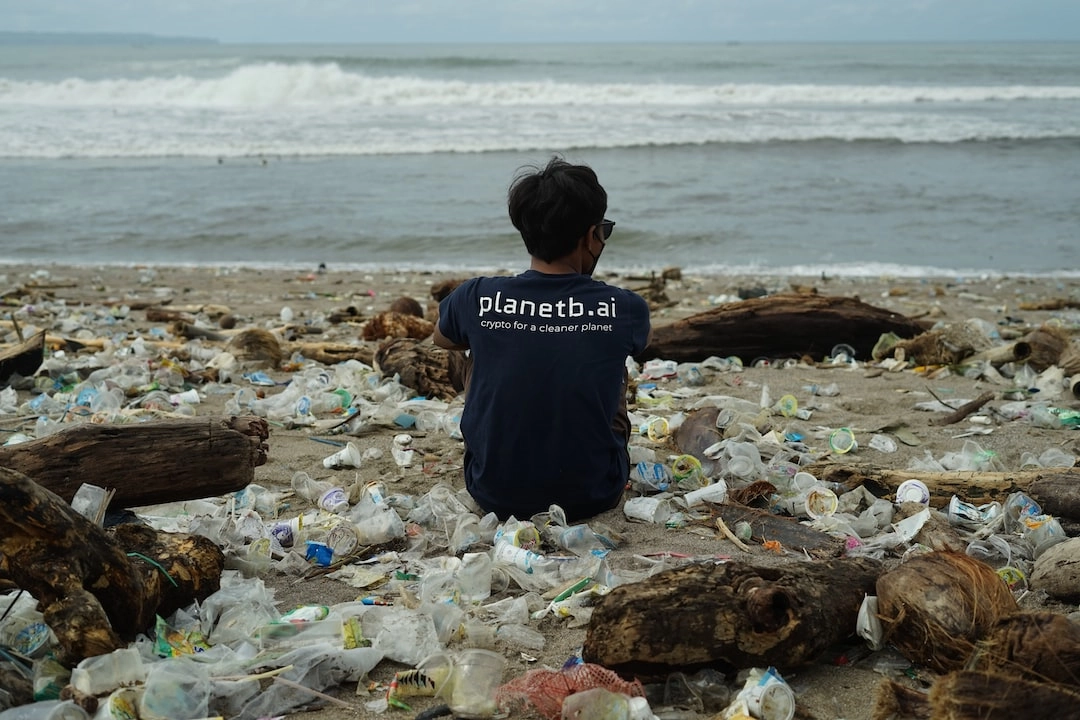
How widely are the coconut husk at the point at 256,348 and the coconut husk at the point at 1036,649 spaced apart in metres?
5.16

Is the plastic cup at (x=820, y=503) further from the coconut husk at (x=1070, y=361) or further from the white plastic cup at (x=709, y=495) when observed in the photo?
the coconut husk at (x=1070, y=361)

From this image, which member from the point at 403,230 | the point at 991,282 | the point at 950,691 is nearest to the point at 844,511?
the point at 950,691

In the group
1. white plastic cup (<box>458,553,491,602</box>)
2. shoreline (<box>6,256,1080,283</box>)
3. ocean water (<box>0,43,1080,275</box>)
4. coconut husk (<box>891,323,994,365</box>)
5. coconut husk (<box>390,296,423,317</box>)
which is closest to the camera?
white plastic cup (<box>458,553,491,602</box>)

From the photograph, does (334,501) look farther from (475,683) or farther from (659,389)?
(659,389)

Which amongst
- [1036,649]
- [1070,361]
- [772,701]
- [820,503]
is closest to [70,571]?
[772,701]

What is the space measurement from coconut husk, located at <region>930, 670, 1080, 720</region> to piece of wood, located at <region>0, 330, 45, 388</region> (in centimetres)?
528

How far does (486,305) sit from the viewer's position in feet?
11.4

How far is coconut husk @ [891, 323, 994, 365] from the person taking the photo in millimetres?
6266

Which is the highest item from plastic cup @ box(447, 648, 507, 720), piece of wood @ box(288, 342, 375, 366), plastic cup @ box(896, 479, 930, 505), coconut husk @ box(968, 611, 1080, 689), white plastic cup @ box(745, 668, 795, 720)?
coconut husk @ box(968, 611, 1080, 689)

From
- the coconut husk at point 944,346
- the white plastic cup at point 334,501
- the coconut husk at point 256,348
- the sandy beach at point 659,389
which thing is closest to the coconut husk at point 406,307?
the sandy beach at point 659,389

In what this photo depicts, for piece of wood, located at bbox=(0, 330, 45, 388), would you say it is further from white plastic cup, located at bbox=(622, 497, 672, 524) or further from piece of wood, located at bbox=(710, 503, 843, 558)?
piece of wood, located at bbox=(710, 503, 843, 558)

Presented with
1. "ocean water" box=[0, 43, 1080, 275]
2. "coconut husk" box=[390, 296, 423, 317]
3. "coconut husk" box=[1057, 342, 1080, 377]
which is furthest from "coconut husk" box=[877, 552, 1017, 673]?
"ocean water" box=[0, 43, 1080, 275]

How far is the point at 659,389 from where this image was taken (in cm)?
573

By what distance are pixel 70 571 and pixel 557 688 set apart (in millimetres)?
1212
